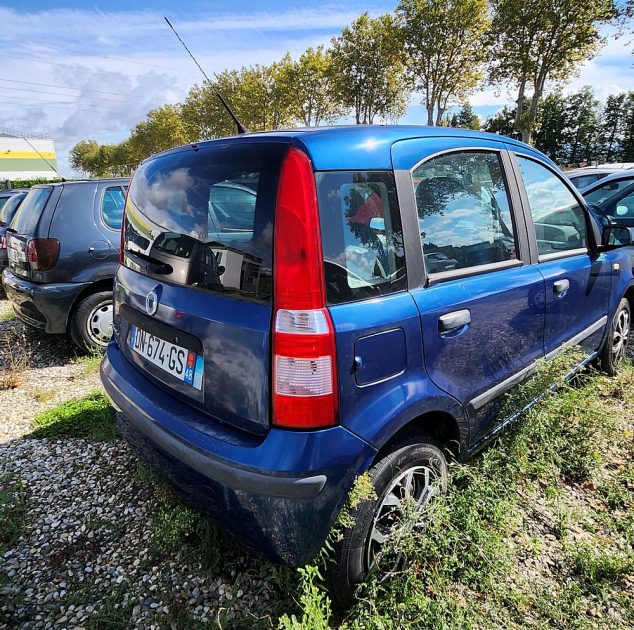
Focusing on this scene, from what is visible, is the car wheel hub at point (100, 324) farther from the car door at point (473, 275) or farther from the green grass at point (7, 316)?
the car door at point (473, 275)

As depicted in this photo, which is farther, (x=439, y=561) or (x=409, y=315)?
(x=439, y=561)

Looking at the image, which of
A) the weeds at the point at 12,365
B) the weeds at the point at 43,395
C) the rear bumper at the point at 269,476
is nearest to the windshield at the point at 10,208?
the weeds at the point at 12,365

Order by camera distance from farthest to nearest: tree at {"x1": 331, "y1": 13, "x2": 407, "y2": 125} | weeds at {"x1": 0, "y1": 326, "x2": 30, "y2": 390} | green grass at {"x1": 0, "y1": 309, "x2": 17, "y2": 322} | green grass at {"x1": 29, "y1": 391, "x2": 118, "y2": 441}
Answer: tree at {"x1": 331, "y1": 13, "x2": 407, "y2": 125} < green grass at {"x1": 0, "y1": 309, "x2": 17, "y2": 322} < weeds at {"x1": 0, "y1": 326, "x2": 30, "y2": 390} < green grass at {"x1": 29, "y1": 391, "x2": 118, "y2": 441}

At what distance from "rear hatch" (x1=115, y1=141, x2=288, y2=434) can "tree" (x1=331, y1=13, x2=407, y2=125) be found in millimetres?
32765

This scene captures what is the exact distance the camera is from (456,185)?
2074 millimetres

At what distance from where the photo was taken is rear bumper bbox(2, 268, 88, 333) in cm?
427

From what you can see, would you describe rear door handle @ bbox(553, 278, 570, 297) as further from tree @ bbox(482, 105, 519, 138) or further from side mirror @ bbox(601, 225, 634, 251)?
tree @ bbox(482, 105, 519, 138)

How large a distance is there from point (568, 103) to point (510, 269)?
74735 mm

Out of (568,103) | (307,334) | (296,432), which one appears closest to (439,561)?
(296,432)

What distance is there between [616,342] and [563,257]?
155 centimetres

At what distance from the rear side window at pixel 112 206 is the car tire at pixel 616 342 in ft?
15.8

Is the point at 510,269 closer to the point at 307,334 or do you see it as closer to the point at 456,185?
the point at 456,185

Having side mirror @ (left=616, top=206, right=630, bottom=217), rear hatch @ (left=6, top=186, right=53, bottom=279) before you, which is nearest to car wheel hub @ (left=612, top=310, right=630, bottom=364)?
side mirror @ (left=616, top=206, right=630, bottom=217)

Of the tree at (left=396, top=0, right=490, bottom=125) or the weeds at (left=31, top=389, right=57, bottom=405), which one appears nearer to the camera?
the weeds at (left=31, top=389, right=57, bottom=405)
